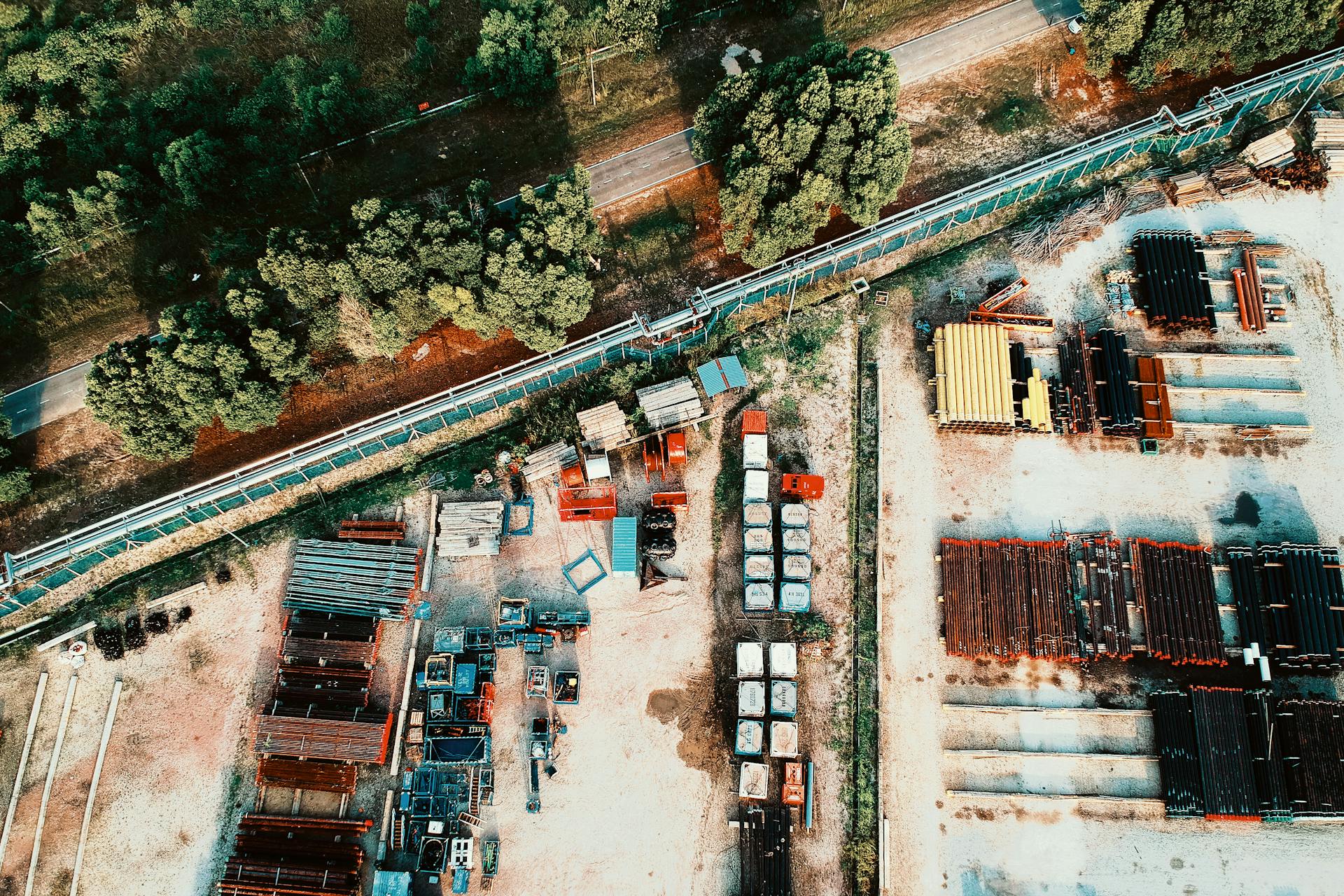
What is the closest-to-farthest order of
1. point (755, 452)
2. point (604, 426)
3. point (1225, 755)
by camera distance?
point (1225, 755), point (755, 452), point (604, 426)

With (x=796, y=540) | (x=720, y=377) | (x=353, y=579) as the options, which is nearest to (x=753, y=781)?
(x=796, y=540)

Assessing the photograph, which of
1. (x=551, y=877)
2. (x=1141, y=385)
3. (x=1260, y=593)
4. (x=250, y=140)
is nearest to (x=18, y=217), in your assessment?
(x=250, y=140)

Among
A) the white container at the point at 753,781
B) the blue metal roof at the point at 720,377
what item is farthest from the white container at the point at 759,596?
the blue metal roof at the point at 720,377

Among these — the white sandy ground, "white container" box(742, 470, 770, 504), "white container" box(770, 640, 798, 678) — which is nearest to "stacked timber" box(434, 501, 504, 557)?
"white container" box(742, 470, 770, 504)

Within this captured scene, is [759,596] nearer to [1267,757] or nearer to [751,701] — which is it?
[751,701]

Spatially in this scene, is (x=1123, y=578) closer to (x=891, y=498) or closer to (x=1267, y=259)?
(x=891, y=498)

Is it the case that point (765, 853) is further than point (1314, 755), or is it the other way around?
point (1314, 755)
